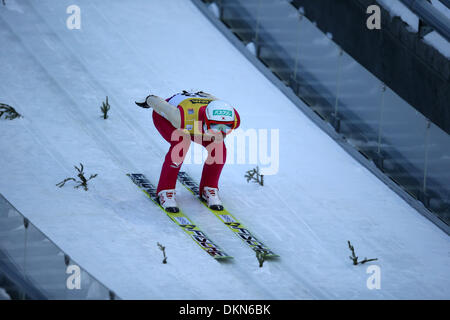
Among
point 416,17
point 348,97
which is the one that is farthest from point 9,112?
point 416,17

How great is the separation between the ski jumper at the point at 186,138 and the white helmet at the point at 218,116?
4.3 inches

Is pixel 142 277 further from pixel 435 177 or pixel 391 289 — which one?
pixel 435 177

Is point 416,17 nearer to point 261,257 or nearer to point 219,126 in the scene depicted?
point 219,126

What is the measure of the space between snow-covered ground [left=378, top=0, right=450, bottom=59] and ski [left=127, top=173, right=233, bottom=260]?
338cm

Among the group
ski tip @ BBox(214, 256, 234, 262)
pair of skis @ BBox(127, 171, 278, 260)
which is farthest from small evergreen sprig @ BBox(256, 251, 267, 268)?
ski tip @ BBox(214, 256, 234, 262)

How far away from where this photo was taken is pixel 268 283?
802cm

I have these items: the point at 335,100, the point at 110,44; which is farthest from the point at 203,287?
the point at 110,44

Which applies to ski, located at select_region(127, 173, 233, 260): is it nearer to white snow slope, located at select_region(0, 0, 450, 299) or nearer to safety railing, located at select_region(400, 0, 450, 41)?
white snow slope, located at select_region(0, 0, 450, 299)

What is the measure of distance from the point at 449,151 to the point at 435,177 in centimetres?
34

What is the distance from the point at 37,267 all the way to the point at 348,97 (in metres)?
5.44

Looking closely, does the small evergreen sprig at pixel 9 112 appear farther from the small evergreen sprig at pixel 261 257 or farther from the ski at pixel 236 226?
the small evergreen sprig at pixel 261 257

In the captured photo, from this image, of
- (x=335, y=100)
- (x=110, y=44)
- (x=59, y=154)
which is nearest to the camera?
(x=59, y=154)

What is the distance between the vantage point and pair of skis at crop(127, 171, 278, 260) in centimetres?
845

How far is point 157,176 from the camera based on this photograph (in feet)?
31.7
